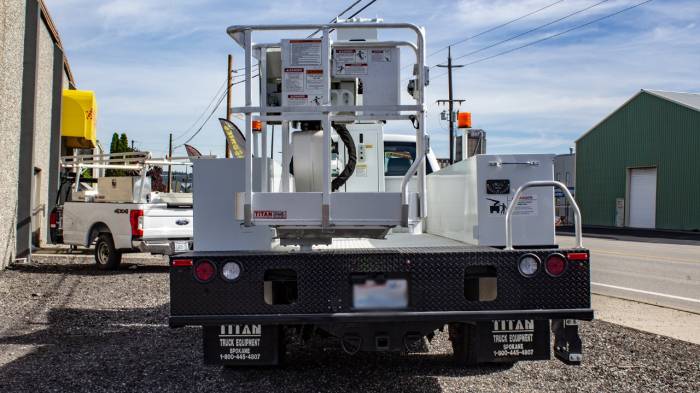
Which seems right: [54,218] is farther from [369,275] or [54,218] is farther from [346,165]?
[369,275]

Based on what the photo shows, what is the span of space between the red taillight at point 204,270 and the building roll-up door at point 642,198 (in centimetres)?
3926

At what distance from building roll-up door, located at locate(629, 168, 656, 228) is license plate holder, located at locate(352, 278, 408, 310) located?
38.7 m

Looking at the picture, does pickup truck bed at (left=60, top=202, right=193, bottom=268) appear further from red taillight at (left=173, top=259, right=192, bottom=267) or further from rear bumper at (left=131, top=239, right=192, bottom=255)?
red taillight at (left=173, top=259, right=192, bottom=267)

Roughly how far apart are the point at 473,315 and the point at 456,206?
1.26m

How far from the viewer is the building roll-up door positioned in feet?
130

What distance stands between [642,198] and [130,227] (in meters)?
34.6

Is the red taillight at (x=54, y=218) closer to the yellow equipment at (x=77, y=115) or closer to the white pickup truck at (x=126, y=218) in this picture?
the white pickup truck at (x=126, y=218)

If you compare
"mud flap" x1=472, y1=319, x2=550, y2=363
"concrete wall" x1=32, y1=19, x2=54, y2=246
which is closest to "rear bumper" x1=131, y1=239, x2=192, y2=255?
"concrete wall" x1=32, y1=19, x2=54, y2=246

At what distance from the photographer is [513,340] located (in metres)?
4.72

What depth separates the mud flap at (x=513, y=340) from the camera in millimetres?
4703

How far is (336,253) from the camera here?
178 inches

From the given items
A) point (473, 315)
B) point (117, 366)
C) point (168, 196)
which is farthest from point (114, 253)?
point (473, 315)

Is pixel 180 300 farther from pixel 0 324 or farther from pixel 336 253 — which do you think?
pixel 0 324

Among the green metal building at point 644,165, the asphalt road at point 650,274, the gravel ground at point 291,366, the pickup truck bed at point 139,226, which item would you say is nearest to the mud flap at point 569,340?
the gravel ground at point 291,366
